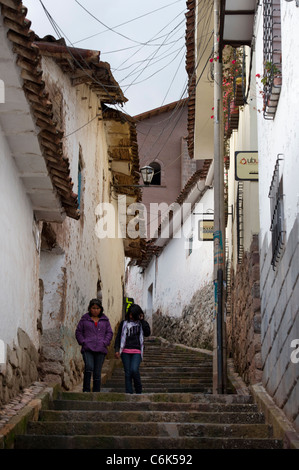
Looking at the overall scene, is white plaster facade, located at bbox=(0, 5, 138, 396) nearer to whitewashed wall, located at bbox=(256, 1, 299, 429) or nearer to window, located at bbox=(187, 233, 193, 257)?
whitewashed wall, located at bbox=(256, 1, 299, 429)

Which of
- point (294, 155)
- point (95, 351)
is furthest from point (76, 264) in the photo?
point (294, 155)

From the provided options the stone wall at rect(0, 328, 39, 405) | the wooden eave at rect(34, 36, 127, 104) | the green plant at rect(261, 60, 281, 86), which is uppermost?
the wooden eave at rect(34, 36, 127, 104)

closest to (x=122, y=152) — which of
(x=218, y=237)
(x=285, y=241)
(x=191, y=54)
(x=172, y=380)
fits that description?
(x=191, y=54)

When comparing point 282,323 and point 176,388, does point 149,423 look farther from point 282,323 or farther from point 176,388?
point 176,388

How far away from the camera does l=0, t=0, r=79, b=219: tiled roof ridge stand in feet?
18.7

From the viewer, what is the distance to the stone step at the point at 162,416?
24.9ft

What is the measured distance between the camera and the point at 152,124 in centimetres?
3250

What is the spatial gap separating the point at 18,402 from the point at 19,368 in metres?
0.57

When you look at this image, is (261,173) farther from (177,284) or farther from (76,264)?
(177,284)

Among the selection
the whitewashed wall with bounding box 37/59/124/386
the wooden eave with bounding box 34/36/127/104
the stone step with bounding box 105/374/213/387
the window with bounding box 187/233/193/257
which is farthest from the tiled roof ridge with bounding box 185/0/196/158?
the window with bounding box 187/233/193/257

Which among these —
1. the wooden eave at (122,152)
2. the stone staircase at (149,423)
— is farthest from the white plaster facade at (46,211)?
the stone staircase at (149,423)
